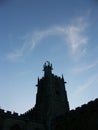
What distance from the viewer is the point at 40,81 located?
4912 centimetres

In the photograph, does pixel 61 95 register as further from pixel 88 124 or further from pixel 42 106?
pixel 88 124

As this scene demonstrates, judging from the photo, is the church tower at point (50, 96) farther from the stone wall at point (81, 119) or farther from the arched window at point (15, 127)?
the arched window at point (15, 127)

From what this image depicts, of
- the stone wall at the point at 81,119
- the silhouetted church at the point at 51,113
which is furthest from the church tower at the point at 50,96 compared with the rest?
the stone wall at the point at 81,119

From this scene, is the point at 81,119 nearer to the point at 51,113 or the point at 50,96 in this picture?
the point at 51,113

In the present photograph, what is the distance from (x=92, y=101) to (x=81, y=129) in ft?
14.4

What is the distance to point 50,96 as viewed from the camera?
43.0 meters

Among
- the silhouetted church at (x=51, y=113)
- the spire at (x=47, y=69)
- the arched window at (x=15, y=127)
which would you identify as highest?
the spire at (x=47, y=69)

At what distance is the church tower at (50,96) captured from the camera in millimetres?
41219

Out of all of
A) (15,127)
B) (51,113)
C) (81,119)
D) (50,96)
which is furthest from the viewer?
(50,96)

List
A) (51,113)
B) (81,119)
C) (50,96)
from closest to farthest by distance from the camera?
(81,119)
(51,113)
(50,96)

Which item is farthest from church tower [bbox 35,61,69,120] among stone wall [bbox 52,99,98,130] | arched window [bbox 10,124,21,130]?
arched window [bbox 10,124,21,130]

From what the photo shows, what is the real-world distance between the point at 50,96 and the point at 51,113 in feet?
13.7

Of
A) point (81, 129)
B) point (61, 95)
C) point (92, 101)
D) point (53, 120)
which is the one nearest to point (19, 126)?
point (53, 120)

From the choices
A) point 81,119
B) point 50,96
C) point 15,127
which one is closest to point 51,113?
point 50,96
